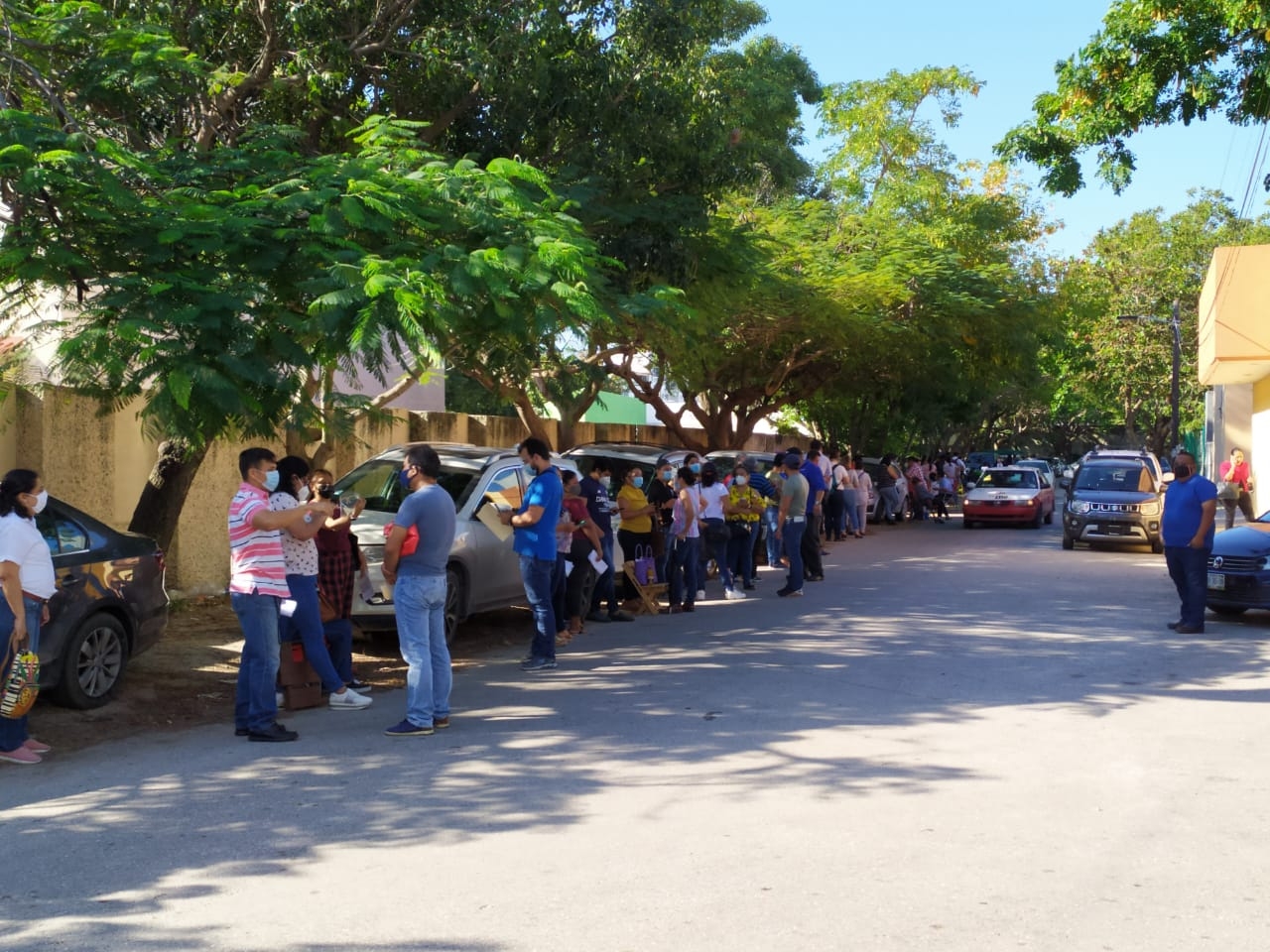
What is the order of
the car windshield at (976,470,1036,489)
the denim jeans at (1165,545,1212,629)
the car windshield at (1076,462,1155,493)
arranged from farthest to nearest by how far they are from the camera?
the car windshield at (976,470,1036,489), the car windshield at (1076,462,1155,493), the denim jeans at (1165,545,1212,629)

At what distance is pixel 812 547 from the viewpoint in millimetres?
17703

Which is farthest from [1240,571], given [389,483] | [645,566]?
[389,483]

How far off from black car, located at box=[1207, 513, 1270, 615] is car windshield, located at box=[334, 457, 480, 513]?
747 centimetres

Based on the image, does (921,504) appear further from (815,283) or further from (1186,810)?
(1186,810)

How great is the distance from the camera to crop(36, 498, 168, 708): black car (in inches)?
339

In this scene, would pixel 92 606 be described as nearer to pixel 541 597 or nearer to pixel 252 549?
pixel 252 549

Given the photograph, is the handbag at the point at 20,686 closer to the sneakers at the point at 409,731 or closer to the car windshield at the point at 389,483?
the sneakers at the point at 409,731

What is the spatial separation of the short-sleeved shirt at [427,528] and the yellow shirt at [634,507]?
6.34 meters

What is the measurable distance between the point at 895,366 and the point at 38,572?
27606 millimetres

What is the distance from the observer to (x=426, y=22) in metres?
13.5

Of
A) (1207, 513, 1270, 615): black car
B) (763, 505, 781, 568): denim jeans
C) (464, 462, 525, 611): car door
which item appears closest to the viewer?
(464, 462, 525, 611): car door

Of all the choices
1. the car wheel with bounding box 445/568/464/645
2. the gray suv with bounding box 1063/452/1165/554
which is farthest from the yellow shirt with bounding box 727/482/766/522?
the gray suv with bounding box 1063/452/1165/554

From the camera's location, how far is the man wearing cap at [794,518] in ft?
52.6

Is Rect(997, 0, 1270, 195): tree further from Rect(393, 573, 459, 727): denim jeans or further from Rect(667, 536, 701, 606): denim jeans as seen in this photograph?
Rect(393, 573, 459, 727): denim jeans
